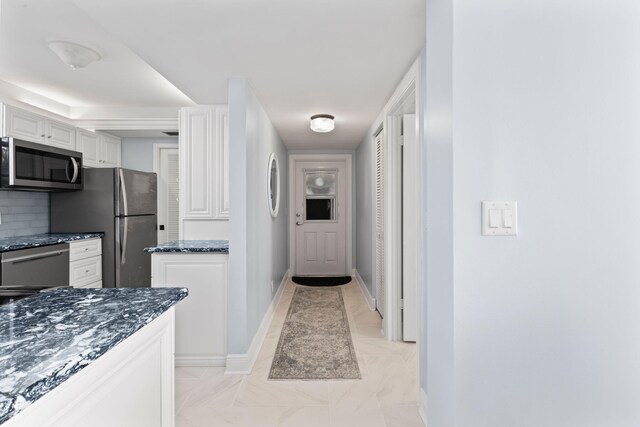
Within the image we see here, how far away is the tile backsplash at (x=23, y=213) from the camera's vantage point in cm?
327

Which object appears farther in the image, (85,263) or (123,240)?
(123,240)

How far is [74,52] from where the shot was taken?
2.47 metres

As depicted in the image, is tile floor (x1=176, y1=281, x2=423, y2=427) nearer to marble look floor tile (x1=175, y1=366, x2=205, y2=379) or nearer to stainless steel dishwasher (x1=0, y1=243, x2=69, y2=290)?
marble look floor tile (x1=175, y1=366, x2=205, y2=379)

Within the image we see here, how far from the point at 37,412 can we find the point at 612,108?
181 centimetres

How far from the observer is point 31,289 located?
1.27 m

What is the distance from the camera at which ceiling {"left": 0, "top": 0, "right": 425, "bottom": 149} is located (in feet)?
5.34

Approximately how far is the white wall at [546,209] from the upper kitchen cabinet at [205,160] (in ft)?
7.44

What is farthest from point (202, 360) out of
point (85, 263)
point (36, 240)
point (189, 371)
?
point (36, 240)

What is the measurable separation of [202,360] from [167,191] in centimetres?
265

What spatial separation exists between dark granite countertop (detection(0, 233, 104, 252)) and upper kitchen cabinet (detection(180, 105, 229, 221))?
1.12 metres

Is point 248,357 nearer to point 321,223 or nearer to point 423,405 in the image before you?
point 423,405

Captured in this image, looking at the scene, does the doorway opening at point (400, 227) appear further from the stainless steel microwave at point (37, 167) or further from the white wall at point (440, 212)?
the stainless steel microwave at point (37, 167)

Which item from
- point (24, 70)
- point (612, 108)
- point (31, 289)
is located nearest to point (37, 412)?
point (31, 289)

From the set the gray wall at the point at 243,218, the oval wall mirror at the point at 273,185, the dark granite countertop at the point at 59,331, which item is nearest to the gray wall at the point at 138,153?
the oval wall mirror at the point at 273,185
